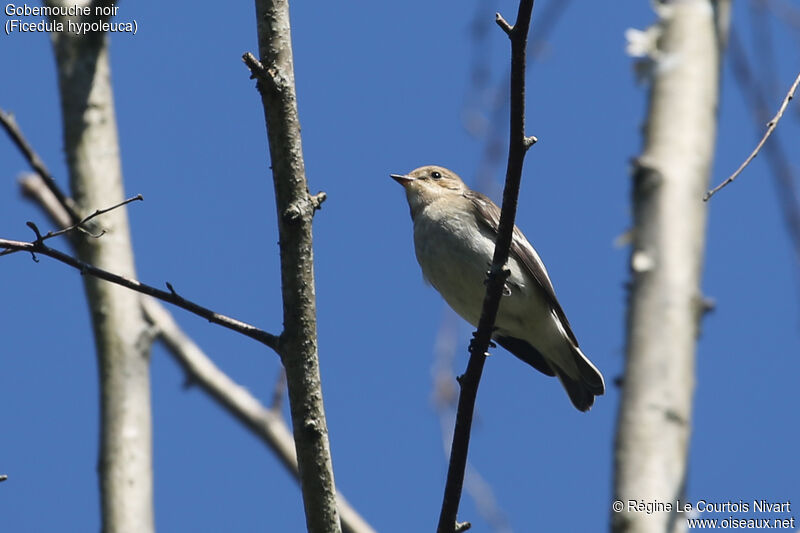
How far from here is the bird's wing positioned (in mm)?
6052

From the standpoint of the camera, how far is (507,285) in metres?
6.10

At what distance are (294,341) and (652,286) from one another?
206 centimetres

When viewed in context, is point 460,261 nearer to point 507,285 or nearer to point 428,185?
point 507,285

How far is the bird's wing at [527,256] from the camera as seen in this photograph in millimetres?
6052

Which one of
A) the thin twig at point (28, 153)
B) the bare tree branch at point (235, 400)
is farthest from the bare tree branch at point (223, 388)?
the thin twig at point (28, 153)

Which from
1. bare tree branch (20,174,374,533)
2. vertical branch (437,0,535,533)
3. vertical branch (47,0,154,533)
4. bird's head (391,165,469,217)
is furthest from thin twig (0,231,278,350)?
bird's head (391,165,469,217)

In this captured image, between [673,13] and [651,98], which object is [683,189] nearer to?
[651,98]

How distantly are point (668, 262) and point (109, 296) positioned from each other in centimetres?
274

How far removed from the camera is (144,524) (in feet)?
14.1

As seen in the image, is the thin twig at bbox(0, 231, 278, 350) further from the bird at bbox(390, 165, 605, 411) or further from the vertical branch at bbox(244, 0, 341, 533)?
the bird at bbox(390, 165, 605, 411)

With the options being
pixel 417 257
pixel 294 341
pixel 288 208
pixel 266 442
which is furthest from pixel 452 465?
pixel 417 257

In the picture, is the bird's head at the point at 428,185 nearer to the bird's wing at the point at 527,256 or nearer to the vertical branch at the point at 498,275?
the bird's wing at the point at 527,256

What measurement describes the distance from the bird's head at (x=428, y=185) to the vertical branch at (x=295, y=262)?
3.55 metres

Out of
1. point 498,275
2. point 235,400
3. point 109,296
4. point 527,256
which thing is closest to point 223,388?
point 235,400
